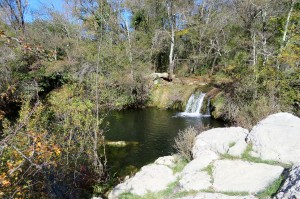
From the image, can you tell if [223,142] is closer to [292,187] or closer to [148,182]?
[148,182]

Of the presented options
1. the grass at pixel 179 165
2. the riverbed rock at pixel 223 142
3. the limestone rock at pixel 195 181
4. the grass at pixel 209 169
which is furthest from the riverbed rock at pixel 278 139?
the grass at pixel 179 165

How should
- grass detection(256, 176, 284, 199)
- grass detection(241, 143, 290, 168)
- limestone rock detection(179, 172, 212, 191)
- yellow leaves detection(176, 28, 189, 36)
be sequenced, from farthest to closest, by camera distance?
yellow leaves detection(176, 28, 189, 36)
grass detection(241, 143, 290, 168)
limestone rock detection(179, 172, 212, 191)
grass detection(256, 176, 284, 199)

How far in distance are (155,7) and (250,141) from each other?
93.1 feet

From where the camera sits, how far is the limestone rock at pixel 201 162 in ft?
25.4

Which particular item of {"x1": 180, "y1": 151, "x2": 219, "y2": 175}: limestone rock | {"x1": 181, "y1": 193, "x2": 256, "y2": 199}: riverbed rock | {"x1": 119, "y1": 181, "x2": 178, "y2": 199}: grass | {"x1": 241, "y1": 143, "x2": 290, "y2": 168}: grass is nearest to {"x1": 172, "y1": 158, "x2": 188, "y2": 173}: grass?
{"x1": 180, "y1": 151, "x2": 219, "y2": 175}: limestone rock

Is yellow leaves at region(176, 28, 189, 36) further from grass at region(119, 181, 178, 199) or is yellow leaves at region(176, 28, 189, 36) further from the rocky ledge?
grass at region(119, 181, 178, 199)

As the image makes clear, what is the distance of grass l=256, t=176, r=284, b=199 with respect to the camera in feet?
18.1

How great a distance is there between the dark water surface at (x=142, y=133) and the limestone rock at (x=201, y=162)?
4.17 metres

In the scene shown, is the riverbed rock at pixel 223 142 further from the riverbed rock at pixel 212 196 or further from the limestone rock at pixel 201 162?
the riverbed rock at pixel 212 196

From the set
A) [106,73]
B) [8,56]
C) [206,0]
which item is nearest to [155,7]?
[206,0]

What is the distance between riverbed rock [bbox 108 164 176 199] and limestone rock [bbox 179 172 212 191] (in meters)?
0.60

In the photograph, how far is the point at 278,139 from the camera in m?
8.02

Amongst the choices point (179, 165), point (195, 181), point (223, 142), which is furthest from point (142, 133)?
point (195, 181)

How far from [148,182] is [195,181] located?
149 centimetres
